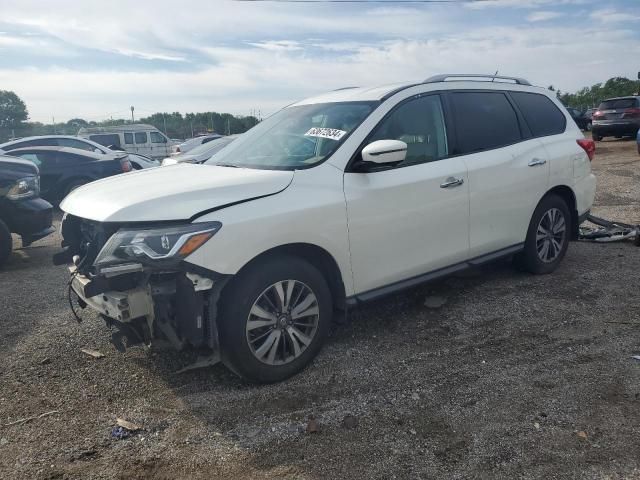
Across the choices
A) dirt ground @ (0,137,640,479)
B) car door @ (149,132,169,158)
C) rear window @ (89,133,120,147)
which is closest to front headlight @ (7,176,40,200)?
dirt ground @ (0,137,640,479)

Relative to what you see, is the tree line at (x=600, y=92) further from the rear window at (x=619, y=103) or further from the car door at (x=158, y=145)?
the car door at (x=158, y=145)

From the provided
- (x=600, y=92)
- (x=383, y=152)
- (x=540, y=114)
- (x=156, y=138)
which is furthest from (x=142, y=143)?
(x=600, y=92)

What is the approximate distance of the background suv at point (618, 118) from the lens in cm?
2047

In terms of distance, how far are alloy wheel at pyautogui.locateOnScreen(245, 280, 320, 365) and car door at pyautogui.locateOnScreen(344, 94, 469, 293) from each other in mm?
430

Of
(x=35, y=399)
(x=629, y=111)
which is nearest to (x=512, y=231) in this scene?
(x=35, y=399)

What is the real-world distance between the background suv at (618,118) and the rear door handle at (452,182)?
2000 cm

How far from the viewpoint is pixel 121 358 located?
3.88 m

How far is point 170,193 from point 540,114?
3873 millimetres

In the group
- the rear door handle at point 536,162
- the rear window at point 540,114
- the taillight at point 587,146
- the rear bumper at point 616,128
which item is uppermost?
the rear bumper at point 616,128

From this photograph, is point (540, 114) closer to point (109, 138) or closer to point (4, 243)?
point (4, 243)

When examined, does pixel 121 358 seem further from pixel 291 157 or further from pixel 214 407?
pixel 291 157

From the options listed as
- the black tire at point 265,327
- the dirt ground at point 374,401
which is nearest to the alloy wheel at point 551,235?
the dirt ground at point 374,401

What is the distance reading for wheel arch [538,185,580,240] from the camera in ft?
17.4

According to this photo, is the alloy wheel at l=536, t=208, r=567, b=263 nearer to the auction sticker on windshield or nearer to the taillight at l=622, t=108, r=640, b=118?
the auction sticker on windshield
